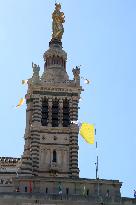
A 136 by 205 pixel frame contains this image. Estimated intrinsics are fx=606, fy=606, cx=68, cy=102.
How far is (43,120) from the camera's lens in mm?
81375

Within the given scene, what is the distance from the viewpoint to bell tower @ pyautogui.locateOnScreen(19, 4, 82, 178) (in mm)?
78125

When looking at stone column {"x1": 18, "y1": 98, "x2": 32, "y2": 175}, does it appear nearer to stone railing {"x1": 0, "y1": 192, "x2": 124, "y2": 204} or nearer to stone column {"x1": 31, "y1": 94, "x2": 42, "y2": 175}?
stone column {"x1": 31, "y1": 94, "x2": 42, "y2": 175}

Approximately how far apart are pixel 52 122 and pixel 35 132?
3099mm

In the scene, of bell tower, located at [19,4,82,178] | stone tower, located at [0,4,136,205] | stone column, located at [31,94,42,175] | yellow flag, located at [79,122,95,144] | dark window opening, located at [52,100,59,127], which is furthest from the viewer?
dark window opening, located at [52,100,59,127]

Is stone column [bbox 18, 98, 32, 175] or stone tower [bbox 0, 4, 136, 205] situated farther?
stone column [bbox 18, 98, 32, 175]

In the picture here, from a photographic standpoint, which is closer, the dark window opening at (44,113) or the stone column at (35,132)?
the stone column at (35,132)

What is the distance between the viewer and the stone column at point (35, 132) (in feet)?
255

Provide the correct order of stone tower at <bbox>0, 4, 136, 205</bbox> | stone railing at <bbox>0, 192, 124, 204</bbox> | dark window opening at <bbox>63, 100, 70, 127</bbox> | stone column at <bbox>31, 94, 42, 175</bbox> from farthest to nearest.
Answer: dark window opening at <bbox>63, 100, 70, 127</bbox>
stone column at <bbox>31, 94, 42, 175</bbox>
stone tower at <bbox>0, 4, 136, 205</bbox>
stone railing at <bbox>0, 192, 124, 204</bbox>

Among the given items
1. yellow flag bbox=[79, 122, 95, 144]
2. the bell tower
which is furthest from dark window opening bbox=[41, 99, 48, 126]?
yellow flag bbox=[79, 122, 95, 144]

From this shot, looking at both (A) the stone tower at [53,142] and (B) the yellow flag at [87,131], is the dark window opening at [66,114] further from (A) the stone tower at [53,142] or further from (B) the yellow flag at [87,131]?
(B) the yellow flag at [87,131]

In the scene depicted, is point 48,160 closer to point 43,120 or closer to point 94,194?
point 43,120

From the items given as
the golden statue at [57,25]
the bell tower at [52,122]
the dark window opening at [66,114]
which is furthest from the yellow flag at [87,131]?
the golden statue at [57,25]

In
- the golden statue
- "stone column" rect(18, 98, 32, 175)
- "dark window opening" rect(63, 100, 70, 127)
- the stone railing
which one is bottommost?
the stone railing

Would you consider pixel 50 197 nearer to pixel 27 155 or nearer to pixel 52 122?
pixel 27 155
